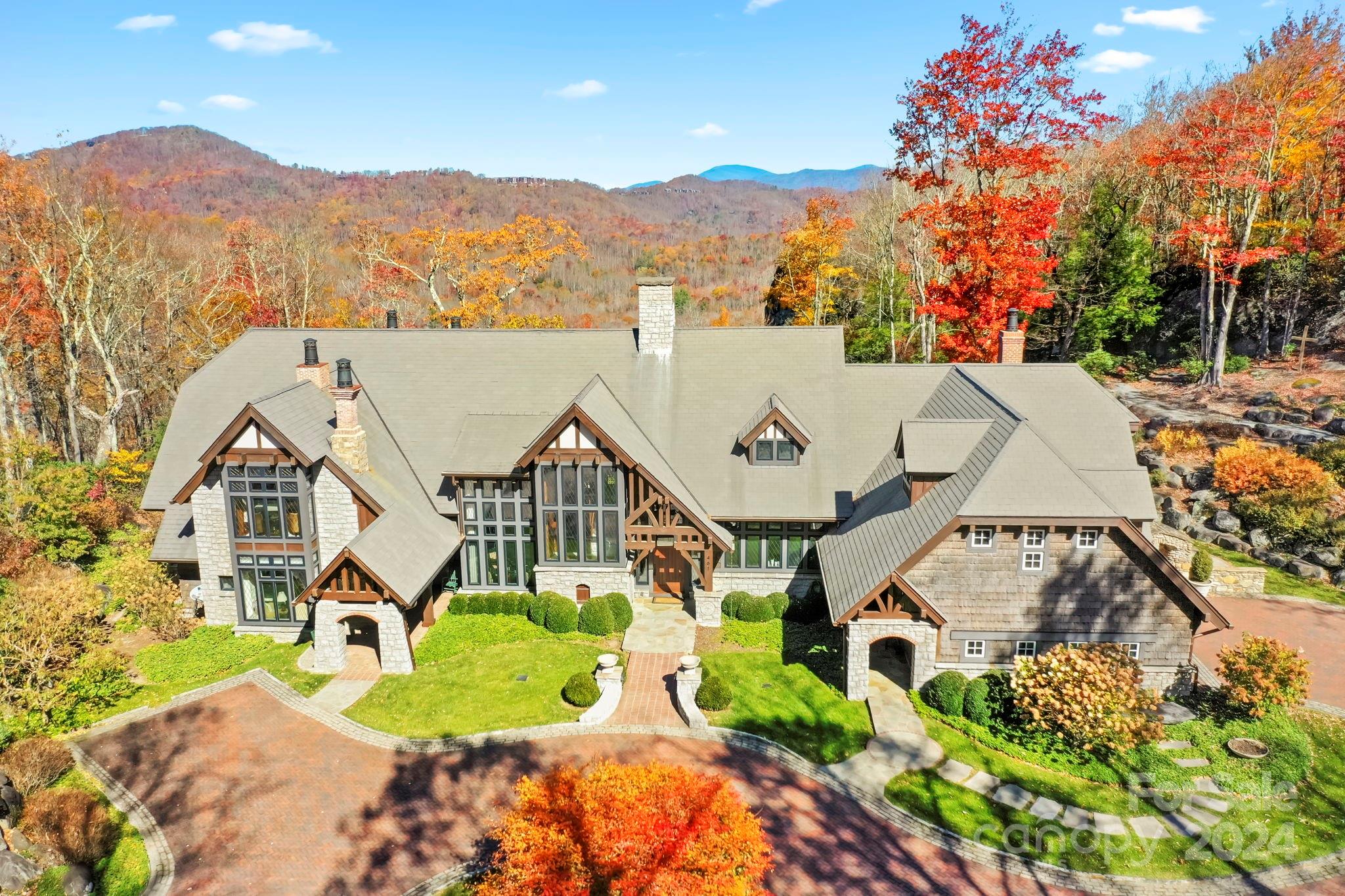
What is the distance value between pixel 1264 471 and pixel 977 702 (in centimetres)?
2154

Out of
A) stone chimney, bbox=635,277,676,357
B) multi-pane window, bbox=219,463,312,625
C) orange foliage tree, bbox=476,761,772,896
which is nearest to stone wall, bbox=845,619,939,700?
orange foliage tree, bbox=476,761,772,896

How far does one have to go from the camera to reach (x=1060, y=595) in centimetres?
2075

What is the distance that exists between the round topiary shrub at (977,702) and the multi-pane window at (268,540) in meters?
20.3

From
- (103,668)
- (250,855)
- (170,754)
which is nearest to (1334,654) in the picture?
(250,855)

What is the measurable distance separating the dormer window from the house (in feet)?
0.23

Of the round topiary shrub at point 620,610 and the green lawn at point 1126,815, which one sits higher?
the round topiary shrub at point 620,610

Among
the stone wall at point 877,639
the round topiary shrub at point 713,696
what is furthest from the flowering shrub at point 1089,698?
the round topiary shrub at point 713,696

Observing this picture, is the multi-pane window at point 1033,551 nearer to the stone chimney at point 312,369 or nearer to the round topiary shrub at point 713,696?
the round topiary shrub at point 713,696

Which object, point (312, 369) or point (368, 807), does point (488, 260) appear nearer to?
point (312, 369)

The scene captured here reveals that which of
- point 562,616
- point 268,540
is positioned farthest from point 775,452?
point 268,540

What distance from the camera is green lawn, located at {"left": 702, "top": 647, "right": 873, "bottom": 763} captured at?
19906mm


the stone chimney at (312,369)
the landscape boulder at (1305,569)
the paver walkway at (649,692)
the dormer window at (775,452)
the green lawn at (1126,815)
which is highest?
the stone chimney at (312,369)

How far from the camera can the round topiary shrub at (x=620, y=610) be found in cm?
2558

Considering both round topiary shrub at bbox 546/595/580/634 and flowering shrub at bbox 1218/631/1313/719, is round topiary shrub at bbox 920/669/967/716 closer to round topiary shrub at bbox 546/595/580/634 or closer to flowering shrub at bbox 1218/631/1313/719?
flowering shrub at bbox 1218/631/1313/719
